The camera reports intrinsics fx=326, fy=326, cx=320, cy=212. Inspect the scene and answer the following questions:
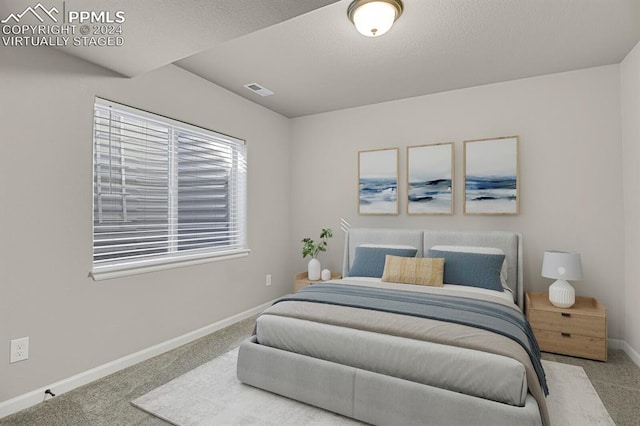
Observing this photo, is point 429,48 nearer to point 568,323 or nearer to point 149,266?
point 568,323

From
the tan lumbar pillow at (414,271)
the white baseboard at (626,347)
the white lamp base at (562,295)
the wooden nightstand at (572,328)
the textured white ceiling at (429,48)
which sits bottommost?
the white baseboard at (626,347)

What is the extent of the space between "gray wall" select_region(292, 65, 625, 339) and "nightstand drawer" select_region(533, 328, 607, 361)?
52cm

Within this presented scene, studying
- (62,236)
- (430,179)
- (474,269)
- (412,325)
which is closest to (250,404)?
(412,325)

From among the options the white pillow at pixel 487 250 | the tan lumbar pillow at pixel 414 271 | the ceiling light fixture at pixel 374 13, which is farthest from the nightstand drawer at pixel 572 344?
A: the ceiling light fixture at pixel 374 13

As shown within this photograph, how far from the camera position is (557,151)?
3.25 m

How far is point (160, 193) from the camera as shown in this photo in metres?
2.98

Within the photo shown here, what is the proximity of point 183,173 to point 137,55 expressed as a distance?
1.20 m

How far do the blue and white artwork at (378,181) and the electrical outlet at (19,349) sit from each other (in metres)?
3.32

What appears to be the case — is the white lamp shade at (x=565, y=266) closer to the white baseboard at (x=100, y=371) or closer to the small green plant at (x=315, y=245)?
the small green plant at (x=315, y=245)

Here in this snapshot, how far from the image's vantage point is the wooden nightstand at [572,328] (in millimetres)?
2697

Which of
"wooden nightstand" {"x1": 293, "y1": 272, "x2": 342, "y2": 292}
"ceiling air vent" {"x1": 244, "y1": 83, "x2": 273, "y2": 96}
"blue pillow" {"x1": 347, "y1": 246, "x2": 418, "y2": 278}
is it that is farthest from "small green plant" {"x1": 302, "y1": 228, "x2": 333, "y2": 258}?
"ceiling air vent" {"x1": 244, "y1": 83, "x2": 273, "y2": 96}

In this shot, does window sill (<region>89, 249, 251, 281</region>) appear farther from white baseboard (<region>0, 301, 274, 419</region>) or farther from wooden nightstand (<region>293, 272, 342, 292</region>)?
wooden nightstand (<region>293, 272, 342, 292</region>)

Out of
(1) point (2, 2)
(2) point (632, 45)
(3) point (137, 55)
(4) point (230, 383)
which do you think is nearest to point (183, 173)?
(3) point (137, 55)

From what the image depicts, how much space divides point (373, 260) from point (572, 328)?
1795 millimetres
